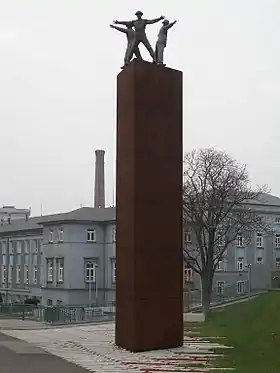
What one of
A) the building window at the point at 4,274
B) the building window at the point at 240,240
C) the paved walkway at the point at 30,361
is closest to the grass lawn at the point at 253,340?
the paved walkway at the point at 30,361

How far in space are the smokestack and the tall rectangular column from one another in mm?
60089

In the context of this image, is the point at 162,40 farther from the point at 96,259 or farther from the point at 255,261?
the point at 255,261

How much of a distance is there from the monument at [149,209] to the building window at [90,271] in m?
46.3

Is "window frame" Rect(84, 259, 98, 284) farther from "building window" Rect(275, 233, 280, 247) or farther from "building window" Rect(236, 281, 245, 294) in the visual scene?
"building window" Rect(275, 233, 280, 247)

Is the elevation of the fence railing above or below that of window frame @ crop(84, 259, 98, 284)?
below

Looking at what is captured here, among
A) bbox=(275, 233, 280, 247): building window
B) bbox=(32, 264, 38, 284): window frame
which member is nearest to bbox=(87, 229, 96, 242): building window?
bbox=(32, 264, 38, 284): window frame

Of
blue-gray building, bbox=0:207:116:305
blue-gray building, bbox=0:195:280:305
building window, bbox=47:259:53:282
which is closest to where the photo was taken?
blue-gray building, bbox=0:195:280:305

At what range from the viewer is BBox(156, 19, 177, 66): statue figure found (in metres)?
22.7

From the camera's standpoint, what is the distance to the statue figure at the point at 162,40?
22672 millimetres

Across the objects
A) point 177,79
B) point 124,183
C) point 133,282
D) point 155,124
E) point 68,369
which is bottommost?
point 68,369

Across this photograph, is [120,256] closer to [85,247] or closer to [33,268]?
[85,247]

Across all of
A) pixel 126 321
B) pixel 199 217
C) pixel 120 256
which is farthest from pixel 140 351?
pixel 199 217

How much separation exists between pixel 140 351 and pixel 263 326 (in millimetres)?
6535

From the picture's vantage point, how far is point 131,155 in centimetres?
2159
